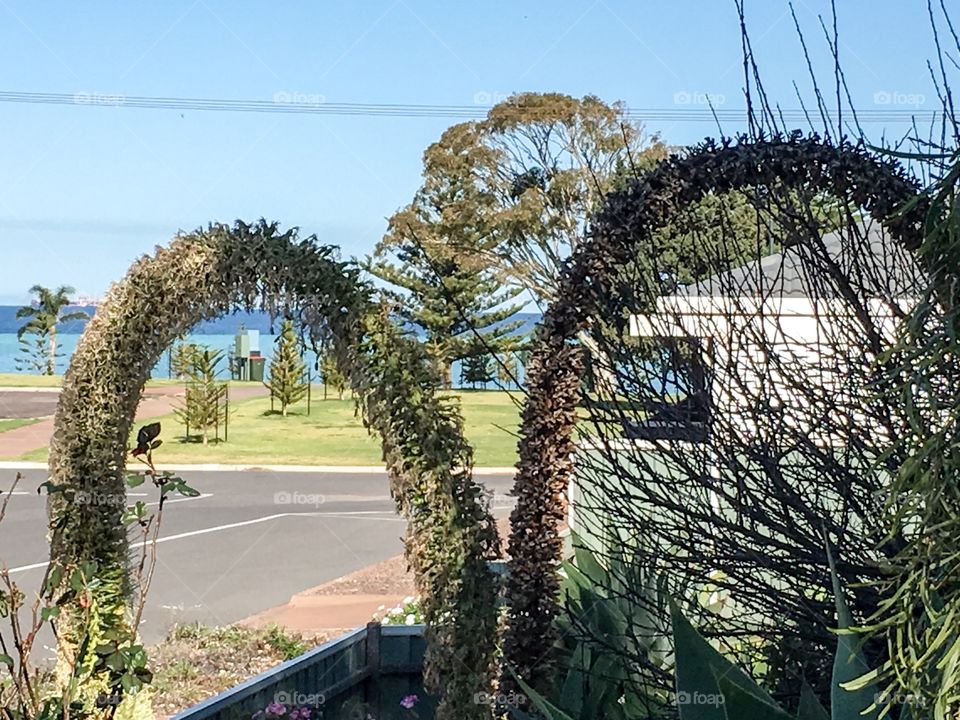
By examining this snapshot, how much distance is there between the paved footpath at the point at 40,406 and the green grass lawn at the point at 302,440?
0.75 m

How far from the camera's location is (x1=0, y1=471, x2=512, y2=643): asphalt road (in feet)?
35.7

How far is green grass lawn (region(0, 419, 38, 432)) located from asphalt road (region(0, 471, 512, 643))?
25.8 feet

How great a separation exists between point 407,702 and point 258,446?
22.3 metres

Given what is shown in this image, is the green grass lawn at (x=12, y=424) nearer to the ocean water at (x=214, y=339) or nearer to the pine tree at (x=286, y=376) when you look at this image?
the ocean water at (x=214, y=339)

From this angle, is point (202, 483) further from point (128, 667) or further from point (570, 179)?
point (128, 667)

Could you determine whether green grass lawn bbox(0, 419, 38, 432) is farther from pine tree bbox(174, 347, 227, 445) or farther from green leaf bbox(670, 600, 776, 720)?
green leaf bbox(670, 600, 776, 720)

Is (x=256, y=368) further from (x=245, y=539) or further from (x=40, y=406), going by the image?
(x=245, y=539)

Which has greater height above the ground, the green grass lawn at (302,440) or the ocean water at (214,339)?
the ocean water at (214,339)

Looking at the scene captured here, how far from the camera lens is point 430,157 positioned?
3331cm

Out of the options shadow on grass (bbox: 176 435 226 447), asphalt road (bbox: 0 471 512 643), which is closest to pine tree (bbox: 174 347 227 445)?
shadow on grass (bbox: 176 435 226 447)

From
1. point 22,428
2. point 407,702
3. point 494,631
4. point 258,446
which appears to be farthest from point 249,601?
point 22,428

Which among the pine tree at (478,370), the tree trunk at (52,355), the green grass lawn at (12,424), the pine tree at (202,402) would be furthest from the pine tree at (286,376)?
the pine tree at (478,370)

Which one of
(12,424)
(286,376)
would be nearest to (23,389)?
(12,424)

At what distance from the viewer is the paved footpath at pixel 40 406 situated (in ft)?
81.5
